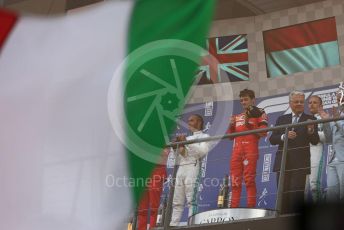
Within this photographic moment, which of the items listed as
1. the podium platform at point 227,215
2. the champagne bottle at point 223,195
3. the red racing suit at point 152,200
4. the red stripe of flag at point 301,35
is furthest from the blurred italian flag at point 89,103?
the red stripe of flag at point 301,35

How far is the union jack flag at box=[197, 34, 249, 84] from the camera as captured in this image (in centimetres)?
739

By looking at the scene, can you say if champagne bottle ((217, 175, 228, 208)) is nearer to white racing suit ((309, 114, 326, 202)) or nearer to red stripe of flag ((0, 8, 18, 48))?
white racing suit ((309, 114, 326, 202))

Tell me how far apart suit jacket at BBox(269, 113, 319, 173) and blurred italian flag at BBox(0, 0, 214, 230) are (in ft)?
10.9

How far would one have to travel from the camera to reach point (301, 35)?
23.3 feet

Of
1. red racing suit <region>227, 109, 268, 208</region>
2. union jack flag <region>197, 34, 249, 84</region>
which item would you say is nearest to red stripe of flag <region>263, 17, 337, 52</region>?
union jack flag <region>197, 34, 249, 84</region>

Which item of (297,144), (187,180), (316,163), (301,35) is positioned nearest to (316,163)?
(316,163)

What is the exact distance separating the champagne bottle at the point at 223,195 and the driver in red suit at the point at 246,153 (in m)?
0.39

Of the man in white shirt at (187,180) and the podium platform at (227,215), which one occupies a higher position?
the man in white shirt at (187,180)

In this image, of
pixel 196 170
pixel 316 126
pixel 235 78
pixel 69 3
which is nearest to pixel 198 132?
pixel 196 170

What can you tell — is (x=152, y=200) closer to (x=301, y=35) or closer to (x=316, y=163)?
(x=316, y=163)

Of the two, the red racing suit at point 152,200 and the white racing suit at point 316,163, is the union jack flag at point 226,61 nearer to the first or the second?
the red racing suit at point 152,200

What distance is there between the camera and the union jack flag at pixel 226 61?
739 cm

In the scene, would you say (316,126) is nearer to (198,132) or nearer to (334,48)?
(198,132)

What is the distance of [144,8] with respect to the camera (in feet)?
4.21
